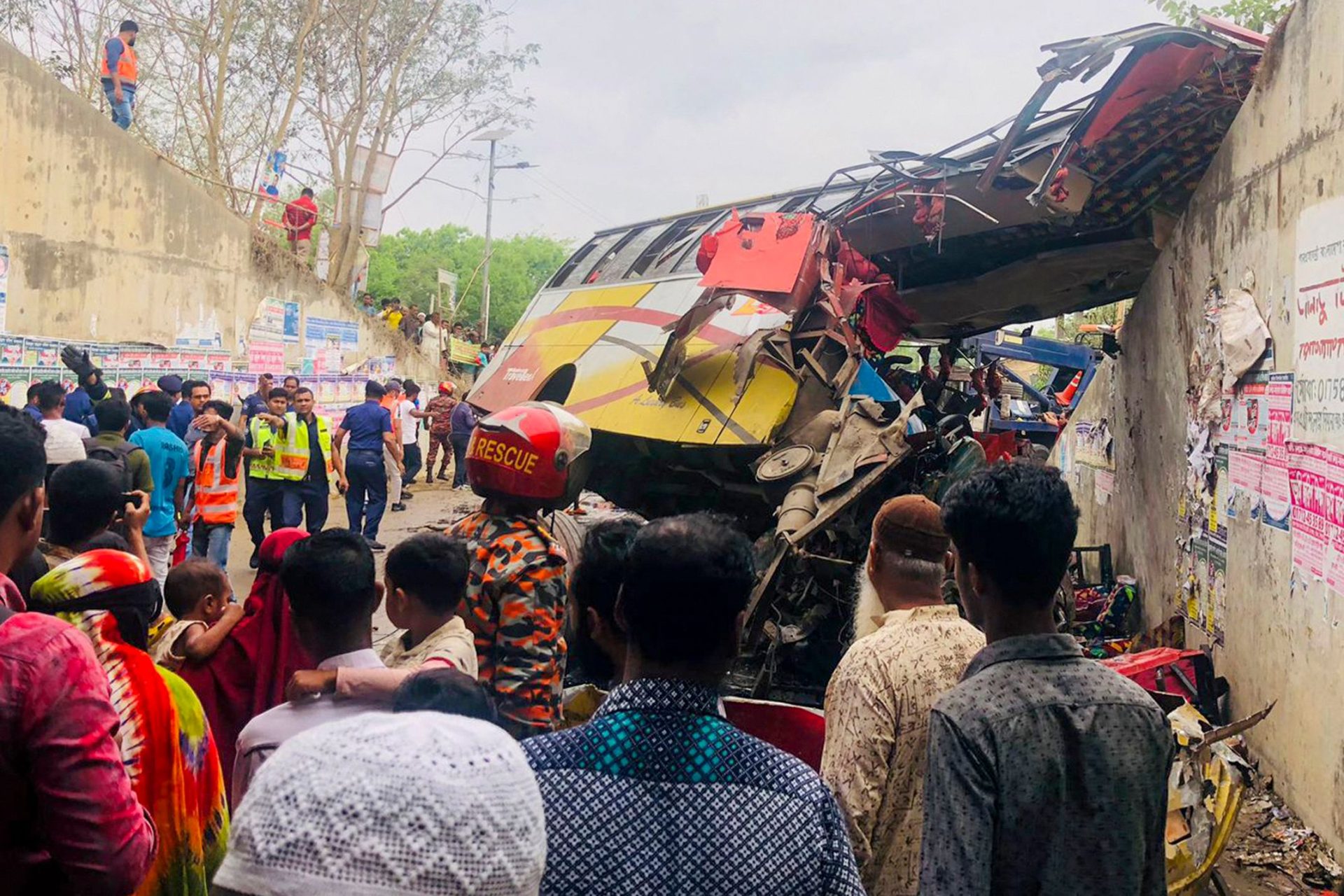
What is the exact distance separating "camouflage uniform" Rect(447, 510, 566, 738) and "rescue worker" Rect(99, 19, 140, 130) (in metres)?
15.0

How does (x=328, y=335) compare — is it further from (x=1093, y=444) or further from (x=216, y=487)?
(x=1093, y=444)

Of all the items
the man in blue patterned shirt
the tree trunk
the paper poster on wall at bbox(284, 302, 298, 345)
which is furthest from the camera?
the tree trunk

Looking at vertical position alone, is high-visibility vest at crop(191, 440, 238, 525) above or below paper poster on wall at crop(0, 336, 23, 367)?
below

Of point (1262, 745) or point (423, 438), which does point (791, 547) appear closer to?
point (1262, 745)

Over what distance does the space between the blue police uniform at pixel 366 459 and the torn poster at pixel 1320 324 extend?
7.73m

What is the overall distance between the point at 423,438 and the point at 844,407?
16.9 meters

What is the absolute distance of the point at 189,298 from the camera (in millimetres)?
15781

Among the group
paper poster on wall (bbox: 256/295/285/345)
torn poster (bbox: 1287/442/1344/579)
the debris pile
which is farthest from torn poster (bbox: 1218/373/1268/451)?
paper poster on wall (bbox: 256/295/285/345)

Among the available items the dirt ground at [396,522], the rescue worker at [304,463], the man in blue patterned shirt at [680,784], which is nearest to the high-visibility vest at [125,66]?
the dirt ground at [396,522]

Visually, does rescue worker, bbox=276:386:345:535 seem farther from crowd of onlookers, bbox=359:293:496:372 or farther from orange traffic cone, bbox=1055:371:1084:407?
crowd of onlookers, bbox=359:293:496:372

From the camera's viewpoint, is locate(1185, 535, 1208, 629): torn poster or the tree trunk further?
the tree trunk

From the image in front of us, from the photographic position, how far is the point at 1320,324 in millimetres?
4715

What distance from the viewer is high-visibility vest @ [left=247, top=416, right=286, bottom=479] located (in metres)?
8.73

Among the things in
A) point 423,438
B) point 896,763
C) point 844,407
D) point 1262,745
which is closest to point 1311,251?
point 1262,745
